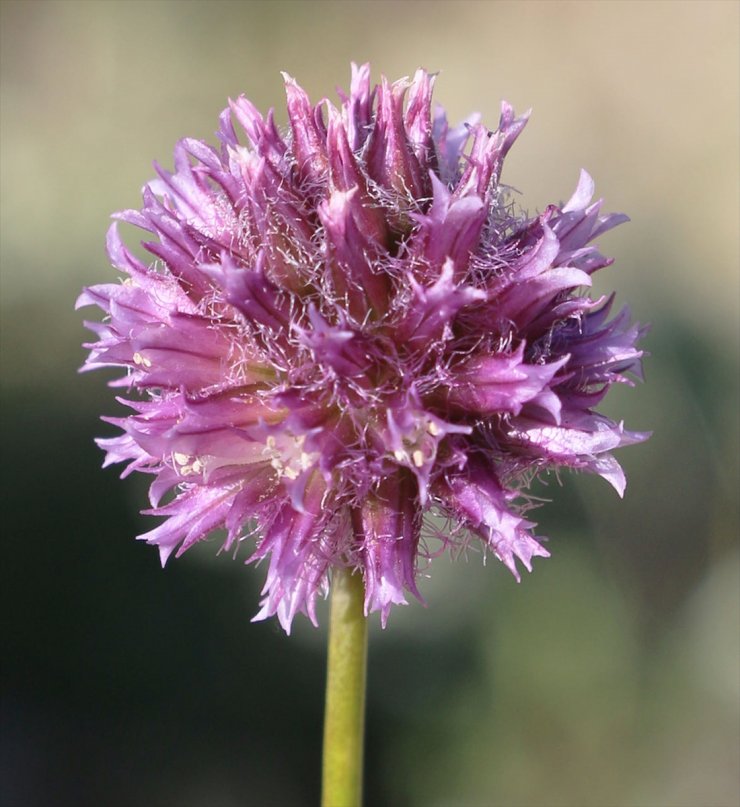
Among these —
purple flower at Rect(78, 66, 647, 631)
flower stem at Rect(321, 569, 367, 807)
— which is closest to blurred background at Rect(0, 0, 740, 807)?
flower stem at Rect(321, 569, 367, 807)

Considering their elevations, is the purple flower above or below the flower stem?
above

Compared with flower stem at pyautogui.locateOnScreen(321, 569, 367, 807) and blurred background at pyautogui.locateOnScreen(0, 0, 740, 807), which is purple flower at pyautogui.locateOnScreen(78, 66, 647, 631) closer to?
flower stem at pyautogui.locateOnScreen(321, 569, 367, 807)

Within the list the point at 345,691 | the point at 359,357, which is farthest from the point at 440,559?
the point at 359,357

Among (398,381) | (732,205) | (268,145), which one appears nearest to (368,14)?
(732,205)

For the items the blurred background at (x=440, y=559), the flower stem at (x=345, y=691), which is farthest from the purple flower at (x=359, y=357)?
the blurred background at (x=440, y=559)

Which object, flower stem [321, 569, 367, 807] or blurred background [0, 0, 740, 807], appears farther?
blurred background [0, 0, 740, 807]

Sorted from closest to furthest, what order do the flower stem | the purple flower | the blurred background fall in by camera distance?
the purple flower → the flower stem → the blurred background
